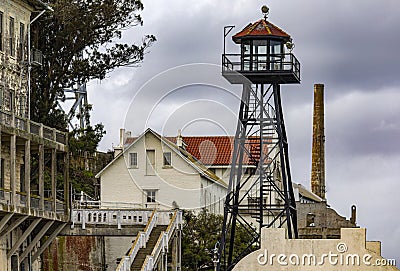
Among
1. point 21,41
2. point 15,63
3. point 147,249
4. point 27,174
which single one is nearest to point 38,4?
point 21,41

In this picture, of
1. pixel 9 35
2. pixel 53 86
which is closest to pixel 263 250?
pixel 9 35

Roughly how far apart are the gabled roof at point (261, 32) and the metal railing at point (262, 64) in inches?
33.3

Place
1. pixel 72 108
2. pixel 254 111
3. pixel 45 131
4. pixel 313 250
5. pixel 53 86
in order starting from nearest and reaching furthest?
pixel 313 250 → pixel 45 131 → pixel 254 111 → pixel 53 86 → pixel 72 108

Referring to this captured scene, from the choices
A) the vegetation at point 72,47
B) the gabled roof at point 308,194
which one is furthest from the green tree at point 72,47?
the gabled roof at point 308,194

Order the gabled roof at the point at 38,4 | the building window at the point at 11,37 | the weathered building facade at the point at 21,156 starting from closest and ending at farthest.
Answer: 1. the weathered building facade at the point at 21,156
2. the building window at the point at 11,37
3. the gabled roof at the point at 38,4

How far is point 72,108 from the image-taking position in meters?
77.2

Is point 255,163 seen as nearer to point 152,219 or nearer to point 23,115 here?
point 152,219

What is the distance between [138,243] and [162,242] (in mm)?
1412

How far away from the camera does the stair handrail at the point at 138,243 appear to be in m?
52.9

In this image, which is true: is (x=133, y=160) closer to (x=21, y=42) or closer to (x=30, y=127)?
(x=21, y=42)

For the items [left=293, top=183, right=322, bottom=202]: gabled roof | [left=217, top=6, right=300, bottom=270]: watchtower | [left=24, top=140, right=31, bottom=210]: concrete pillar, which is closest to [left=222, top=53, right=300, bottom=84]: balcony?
[left=217, top=6, right=300, bottom=270]: watchtower

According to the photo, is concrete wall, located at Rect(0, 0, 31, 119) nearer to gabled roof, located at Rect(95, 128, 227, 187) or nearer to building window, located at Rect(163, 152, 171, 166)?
gabled roof, located at Rect(95, 128, 227, 187)

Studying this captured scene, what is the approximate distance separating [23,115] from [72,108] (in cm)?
1802

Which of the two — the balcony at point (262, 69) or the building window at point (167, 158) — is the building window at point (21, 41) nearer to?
the balcony at point (262, 69)
